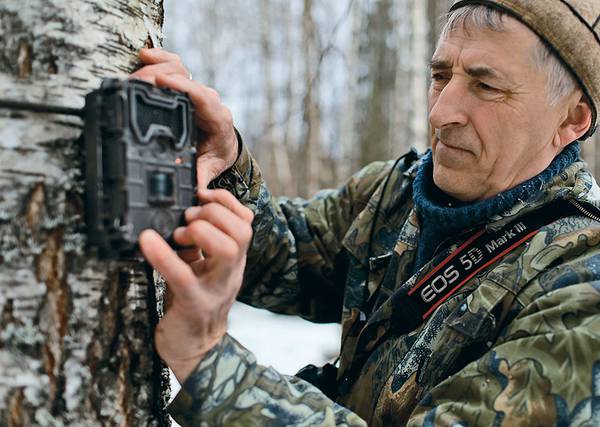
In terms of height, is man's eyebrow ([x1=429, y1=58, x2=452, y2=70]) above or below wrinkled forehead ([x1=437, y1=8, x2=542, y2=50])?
below

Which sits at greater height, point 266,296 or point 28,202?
point 28,202

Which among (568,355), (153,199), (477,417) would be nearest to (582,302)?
(568,355)

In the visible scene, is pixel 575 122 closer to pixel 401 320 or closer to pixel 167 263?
pixel 401 320

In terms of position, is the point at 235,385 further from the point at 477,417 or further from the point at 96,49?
the point at 96,49

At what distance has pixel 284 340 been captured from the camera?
8.00 m

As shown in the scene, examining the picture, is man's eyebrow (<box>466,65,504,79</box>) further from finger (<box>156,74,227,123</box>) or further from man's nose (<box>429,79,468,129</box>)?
finger (<box>156,74,227,123</box>)

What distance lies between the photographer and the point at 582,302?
1461mm

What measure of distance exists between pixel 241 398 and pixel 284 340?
680 cm

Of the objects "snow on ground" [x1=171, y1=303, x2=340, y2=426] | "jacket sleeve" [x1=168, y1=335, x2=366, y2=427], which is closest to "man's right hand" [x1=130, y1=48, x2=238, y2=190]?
"jacket sleeve" [x1=168, y1=335, x2=366, y2=427]

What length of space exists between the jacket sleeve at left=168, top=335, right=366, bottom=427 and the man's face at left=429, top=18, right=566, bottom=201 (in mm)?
916

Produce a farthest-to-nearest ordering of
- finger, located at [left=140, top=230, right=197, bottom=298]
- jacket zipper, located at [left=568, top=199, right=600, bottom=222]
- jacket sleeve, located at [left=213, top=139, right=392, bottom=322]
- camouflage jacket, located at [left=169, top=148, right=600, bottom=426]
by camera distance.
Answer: jacket sleeve, located at [left=213, top=139, right=392, bottom=322] < jacket zipper, located at [left=568, top=199, right=600, bottom=222] < camouflage jacket, located at [left=169, top=148, right=600, bottom=426] < finger, located at [left=140, top=230, right=197, bottom=298]

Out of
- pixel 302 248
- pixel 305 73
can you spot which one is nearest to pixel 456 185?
pixel 302 248

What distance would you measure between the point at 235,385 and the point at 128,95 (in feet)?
2.15

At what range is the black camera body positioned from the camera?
3.64ft
